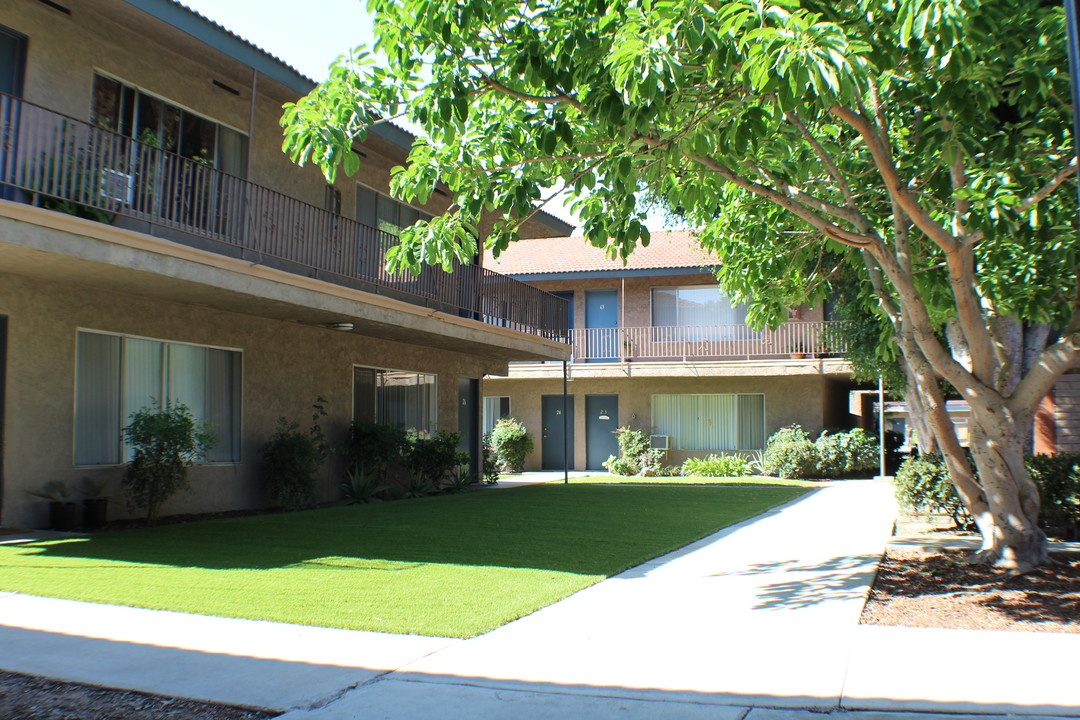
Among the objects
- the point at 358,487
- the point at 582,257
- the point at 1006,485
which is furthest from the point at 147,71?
the point at 582,257

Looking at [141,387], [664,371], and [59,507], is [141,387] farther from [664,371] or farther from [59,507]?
[664,371]

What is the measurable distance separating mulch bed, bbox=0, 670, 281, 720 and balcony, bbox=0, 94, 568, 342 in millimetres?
5847

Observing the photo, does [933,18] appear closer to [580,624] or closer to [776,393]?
[580,624]

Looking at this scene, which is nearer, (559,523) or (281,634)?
(281,634)

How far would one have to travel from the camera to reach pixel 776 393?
88.9 feet

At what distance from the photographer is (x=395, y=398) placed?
18.2 m

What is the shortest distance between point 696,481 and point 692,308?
763 cm

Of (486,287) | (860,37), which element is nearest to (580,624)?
(860,37)

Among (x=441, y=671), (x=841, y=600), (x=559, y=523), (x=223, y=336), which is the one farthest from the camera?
(x=223, y=336)

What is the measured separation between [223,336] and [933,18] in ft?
35.9

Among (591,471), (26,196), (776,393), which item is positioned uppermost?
(26,196)

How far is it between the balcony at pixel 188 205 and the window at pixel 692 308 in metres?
12.6

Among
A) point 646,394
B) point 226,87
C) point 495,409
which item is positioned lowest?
point 495,409

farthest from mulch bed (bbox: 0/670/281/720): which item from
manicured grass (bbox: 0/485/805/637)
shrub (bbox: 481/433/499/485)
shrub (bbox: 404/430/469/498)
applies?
shrub (bbox: 481/433/499/485)
